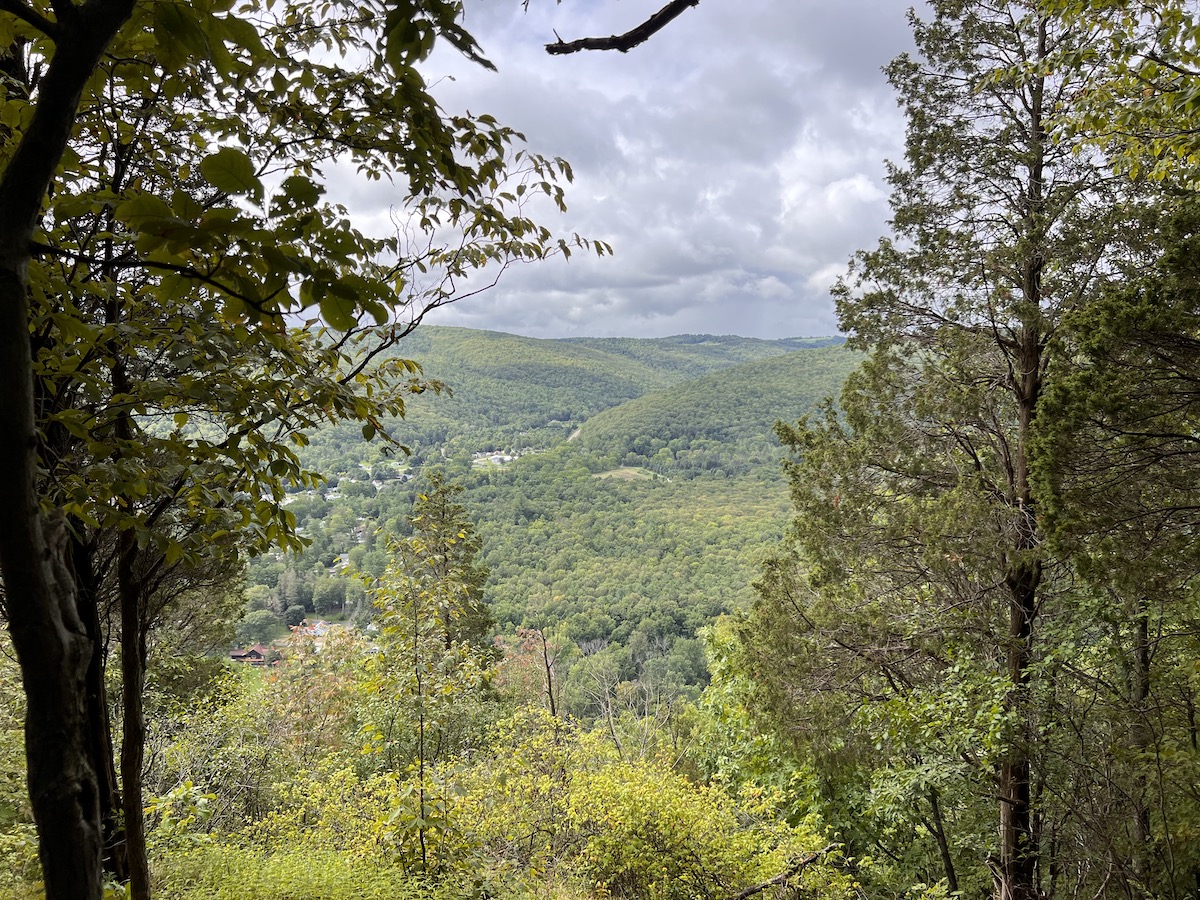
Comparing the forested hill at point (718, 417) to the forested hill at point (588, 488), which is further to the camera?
the forested hill at point (718, 417)

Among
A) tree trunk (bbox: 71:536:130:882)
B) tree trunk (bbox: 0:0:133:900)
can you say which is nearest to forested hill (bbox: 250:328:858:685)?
tree trunk (bbox: 71:536:130:882)

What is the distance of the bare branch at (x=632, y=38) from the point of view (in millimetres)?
1123

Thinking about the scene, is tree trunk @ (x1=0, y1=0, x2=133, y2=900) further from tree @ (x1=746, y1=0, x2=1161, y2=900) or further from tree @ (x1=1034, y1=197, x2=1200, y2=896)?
tree @ (x1=746, y1=0, x2=1161, y2=900)

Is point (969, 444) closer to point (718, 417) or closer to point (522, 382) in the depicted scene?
point (718, 417)

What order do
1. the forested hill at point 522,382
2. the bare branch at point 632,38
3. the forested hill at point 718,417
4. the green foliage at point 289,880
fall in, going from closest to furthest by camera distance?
the bare branch at point 632,38 → the green foliage at point 289,880 → the forested hill at point 718,417 → the forested hill at point 522,382

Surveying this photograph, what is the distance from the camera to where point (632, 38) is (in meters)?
1.16

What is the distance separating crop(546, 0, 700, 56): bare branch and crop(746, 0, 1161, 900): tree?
4858 millimetres

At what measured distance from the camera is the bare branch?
1.12 metres

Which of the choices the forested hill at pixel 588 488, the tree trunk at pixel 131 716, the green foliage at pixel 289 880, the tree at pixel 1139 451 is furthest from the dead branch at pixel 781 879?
the tree trunk at pixel 131 716

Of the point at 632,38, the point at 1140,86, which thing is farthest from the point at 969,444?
the point at 632,38

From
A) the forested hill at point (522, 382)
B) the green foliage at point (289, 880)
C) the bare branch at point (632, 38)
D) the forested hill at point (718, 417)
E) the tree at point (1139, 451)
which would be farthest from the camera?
the forested hill at point (522, 382)

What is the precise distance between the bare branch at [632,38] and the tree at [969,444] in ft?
15.9

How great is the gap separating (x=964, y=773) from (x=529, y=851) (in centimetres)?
452

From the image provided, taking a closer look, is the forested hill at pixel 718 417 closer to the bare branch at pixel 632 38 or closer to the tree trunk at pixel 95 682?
the tree trunk at pixel 95 682
